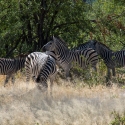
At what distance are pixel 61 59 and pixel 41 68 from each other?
16.2 ft

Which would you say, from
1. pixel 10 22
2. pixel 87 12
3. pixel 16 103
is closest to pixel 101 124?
pixel 16 103

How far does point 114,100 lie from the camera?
1099cm

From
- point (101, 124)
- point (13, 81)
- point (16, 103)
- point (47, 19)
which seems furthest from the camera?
point (47, 19)

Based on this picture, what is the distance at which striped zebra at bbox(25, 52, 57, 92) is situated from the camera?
12984 millimetres

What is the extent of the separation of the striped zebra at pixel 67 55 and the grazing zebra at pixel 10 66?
112cm

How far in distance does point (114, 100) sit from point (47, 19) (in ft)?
30.7

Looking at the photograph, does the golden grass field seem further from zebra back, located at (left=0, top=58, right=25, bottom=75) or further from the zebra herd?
zebra back, located at (left=0, top=58, right=25, bottom=75)

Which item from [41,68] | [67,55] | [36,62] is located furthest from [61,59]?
[41,68]

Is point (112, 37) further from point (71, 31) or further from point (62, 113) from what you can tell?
point (62, 113)

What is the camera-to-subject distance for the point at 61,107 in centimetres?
1034

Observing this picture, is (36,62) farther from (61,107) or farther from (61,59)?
(61,59)

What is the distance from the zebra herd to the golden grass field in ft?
4.00

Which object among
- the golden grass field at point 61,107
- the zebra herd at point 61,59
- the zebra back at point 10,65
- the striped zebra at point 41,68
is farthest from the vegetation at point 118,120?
the zebra back at point 10,65

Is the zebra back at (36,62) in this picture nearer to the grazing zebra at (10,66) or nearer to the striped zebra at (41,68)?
the striped zebra at (41,68)
